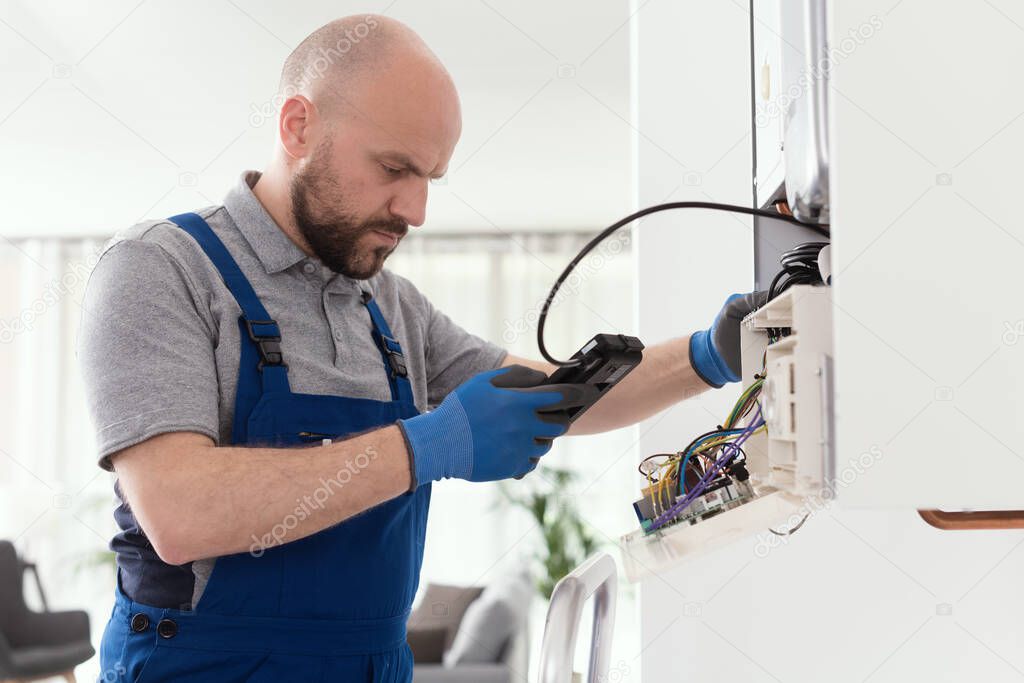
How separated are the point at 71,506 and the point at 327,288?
4612 mm

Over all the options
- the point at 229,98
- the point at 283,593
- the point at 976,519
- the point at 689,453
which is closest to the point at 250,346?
the point at 283,593

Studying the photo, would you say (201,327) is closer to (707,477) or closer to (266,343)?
(266,343)

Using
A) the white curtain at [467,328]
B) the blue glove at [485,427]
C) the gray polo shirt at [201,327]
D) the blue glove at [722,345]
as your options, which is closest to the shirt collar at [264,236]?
the gray polo shirt at [201,327]

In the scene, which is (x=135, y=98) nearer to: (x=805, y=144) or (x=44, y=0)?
(x=44, y=0)

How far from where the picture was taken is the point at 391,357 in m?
1.19

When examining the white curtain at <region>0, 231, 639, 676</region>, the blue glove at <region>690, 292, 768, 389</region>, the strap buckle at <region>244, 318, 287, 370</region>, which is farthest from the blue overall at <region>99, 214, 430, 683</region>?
the white curtain at <region>0, 231, 639, 676</region>

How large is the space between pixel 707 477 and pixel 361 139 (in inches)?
25.8

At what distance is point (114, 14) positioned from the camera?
255 centimetres

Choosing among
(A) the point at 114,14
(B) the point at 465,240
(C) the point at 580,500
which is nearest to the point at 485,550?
(C) the point at 580,500

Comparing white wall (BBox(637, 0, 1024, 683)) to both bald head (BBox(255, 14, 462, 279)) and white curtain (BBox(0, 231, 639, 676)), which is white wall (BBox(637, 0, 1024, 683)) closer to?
bald head (BBox(255, 14, 462, 279))

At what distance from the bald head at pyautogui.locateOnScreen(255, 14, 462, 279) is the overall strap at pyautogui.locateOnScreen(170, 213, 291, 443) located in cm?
14

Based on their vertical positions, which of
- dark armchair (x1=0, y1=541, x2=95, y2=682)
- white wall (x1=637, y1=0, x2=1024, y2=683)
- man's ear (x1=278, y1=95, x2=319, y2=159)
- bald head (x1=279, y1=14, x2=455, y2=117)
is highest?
bald head (x1=279, y1=14, x2=455, y2=117)

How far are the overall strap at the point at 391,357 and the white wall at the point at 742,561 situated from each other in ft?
1.46

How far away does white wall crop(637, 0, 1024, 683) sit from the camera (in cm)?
124
